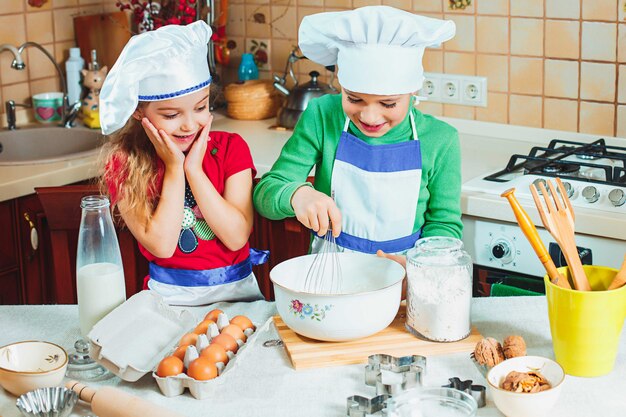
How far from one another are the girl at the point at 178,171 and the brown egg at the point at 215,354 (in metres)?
0.39

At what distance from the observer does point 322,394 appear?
4.13 ft

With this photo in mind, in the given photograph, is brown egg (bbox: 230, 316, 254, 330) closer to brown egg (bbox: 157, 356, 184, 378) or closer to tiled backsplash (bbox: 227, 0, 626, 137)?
brown egg (bbox: 157, 356, 184, 378)

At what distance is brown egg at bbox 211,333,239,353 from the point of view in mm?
1329

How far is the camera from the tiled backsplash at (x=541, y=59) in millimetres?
2414

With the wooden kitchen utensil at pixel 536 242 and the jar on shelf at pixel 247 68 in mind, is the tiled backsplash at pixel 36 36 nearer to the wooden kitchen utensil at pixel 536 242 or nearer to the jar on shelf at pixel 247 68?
the jar on shelf at pixel 247 68

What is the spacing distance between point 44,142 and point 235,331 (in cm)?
170

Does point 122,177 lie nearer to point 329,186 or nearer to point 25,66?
point 329,186

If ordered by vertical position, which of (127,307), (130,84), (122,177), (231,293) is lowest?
(231,293)

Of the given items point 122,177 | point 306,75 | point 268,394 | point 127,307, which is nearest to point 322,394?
point 268,394

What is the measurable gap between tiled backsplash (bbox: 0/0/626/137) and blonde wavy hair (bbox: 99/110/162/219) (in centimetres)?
121

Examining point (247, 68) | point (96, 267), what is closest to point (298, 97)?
point (247, 68)

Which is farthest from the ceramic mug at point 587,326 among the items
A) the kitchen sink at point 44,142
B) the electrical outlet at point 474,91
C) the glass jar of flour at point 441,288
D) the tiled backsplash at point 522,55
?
the kitchen sink at point 44,142

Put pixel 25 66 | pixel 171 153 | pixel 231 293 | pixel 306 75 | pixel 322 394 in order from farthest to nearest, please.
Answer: pixel 306 75, pixel 25 66, pixel 231 293, pixel 171 153, pixel 322 394

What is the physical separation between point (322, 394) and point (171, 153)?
0.57 m
